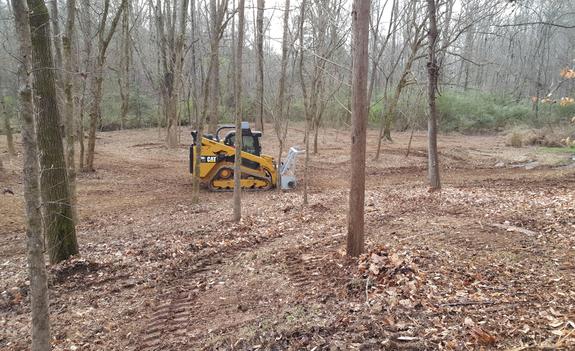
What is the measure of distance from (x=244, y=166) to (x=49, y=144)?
6.76 meters

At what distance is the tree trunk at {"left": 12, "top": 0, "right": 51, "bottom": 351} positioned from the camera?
284 cm

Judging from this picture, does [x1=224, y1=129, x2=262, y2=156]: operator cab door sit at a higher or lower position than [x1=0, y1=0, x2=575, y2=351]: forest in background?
higher

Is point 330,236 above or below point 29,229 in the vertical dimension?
below

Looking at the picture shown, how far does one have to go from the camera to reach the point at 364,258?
5.15 metres

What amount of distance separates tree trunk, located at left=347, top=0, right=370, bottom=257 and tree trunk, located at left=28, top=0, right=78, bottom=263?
3809 millimetres

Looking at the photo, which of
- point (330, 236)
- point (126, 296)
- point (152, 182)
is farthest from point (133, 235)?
point (152, 182)

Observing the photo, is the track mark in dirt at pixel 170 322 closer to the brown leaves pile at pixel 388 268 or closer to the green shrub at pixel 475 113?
the brown leaves pile at pixel 388 268

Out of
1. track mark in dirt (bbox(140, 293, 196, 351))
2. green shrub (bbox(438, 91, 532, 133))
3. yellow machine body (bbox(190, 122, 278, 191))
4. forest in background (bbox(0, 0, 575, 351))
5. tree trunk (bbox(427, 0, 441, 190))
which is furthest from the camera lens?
green shrub (bbox(438, 91, 532, 133))

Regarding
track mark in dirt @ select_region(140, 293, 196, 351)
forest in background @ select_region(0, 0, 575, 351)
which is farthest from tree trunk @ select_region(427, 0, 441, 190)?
track mark in dirt @ select_region(140, 293, 196, 351)

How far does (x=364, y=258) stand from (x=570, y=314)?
2225 mm

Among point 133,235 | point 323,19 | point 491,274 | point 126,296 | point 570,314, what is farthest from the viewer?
point 323,19

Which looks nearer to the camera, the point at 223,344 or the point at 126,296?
the point at 223,344

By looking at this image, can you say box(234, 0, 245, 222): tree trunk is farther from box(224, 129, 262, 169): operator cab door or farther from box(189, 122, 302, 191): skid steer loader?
box(224, 129, 262, 169): operator cab door

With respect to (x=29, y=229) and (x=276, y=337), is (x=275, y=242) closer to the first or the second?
(x=276, y=337)
